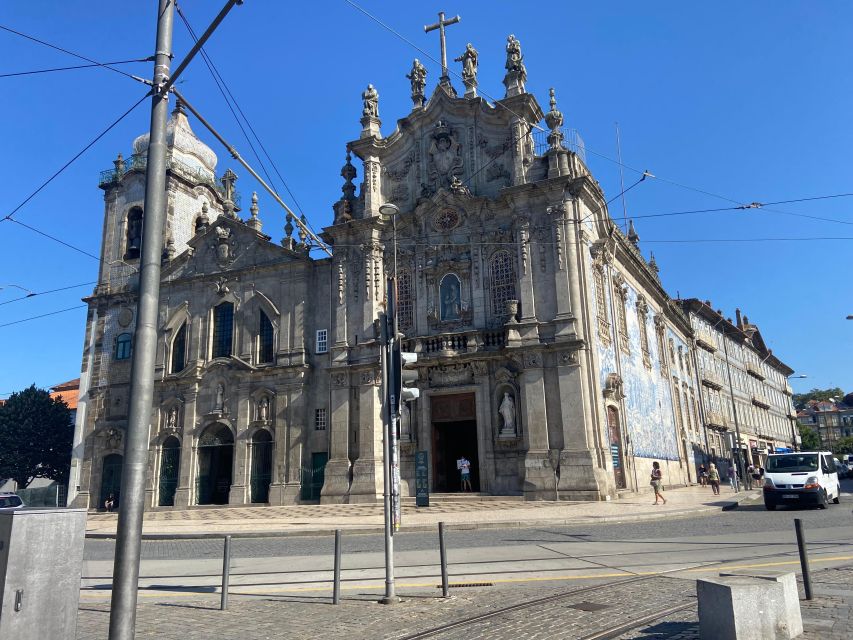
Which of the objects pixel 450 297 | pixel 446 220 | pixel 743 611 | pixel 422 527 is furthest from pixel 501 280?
pixel 743 611

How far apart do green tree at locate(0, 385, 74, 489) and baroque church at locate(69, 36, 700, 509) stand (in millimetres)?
11917

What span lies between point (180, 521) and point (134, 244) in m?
19.5

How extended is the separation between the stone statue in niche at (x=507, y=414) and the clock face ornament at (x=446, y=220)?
319 inches

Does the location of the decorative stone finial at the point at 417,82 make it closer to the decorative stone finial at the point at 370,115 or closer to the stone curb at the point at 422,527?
the decorative stone finial at the point at 370,115

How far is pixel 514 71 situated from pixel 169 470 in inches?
999

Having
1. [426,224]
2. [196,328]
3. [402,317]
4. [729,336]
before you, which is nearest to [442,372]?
[402,317]

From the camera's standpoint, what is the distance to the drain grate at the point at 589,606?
7.56 metres

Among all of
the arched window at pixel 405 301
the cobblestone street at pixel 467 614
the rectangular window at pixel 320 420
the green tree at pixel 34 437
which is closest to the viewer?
the cobblestone street at pixel 467 614

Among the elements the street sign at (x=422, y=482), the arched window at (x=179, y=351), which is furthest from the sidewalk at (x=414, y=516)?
the arched window at (x=179, y=351)

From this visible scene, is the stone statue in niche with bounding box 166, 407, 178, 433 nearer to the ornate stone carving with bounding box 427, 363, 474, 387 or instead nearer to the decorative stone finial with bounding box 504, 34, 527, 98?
the ornate stone carving with bounding box 427, 363, 474, 387

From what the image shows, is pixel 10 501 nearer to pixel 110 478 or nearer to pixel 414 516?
pixel 110 478

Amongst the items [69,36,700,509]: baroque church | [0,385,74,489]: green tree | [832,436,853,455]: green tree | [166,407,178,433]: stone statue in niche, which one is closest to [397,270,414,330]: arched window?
[69,36,700,509]: baroque church

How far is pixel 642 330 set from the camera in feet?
124

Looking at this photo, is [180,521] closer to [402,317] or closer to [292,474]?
[292,474]
